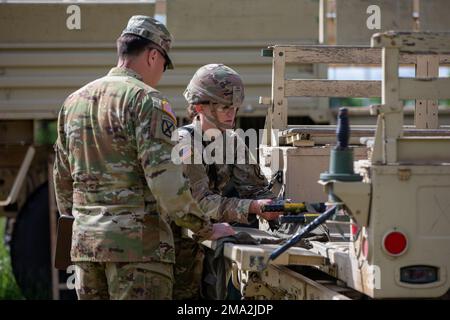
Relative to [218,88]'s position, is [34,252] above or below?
below

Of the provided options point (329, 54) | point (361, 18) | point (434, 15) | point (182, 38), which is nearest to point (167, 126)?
point (329, 54)

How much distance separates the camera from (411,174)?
377cm

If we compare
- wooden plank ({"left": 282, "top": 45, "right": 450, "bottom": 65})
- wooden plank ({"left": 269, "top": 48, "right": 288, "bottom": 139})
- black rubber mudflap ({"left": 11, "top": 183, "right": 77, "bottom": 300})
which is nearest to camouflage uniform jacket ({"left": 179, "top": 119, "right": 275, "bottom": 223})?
wooden plank ({"left": 269, "top": 48, "right": 288, "bottom": 139})

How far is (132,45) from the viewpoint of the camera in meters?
4.18

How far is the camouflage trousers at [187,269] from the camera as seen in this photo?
4633 mm

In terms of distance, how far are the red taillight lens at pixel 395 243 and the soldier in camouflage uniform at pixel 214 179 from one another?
82cm

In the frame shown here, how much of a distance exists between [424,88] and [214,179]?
1.36m

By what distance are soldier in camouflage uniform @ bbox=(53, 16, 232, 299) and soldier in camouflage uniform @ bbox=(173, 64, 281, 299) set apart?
1.46 feet

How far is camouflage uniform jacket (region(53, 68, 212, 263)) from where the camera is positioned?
12.9 feet

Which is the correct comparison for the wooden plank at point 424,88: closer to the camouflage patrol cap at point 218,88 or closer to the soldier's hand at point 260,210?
the soldier's hand at point 260,210

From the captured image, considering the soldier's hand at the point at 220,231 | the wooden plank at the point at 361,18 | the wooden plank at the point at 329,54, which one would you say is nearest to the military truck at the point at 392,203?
the soldier's hand at the point at 220,231

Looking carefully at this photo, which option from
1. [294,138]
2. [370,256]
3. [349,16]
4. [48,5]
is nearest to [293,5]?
[349,16]

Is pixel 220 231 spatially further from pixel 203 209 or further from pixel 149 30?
pixel 149 30

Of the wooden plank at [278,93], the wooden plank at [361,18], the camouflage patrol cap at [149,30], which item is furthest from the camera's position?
the wooden plank at [361,18]
